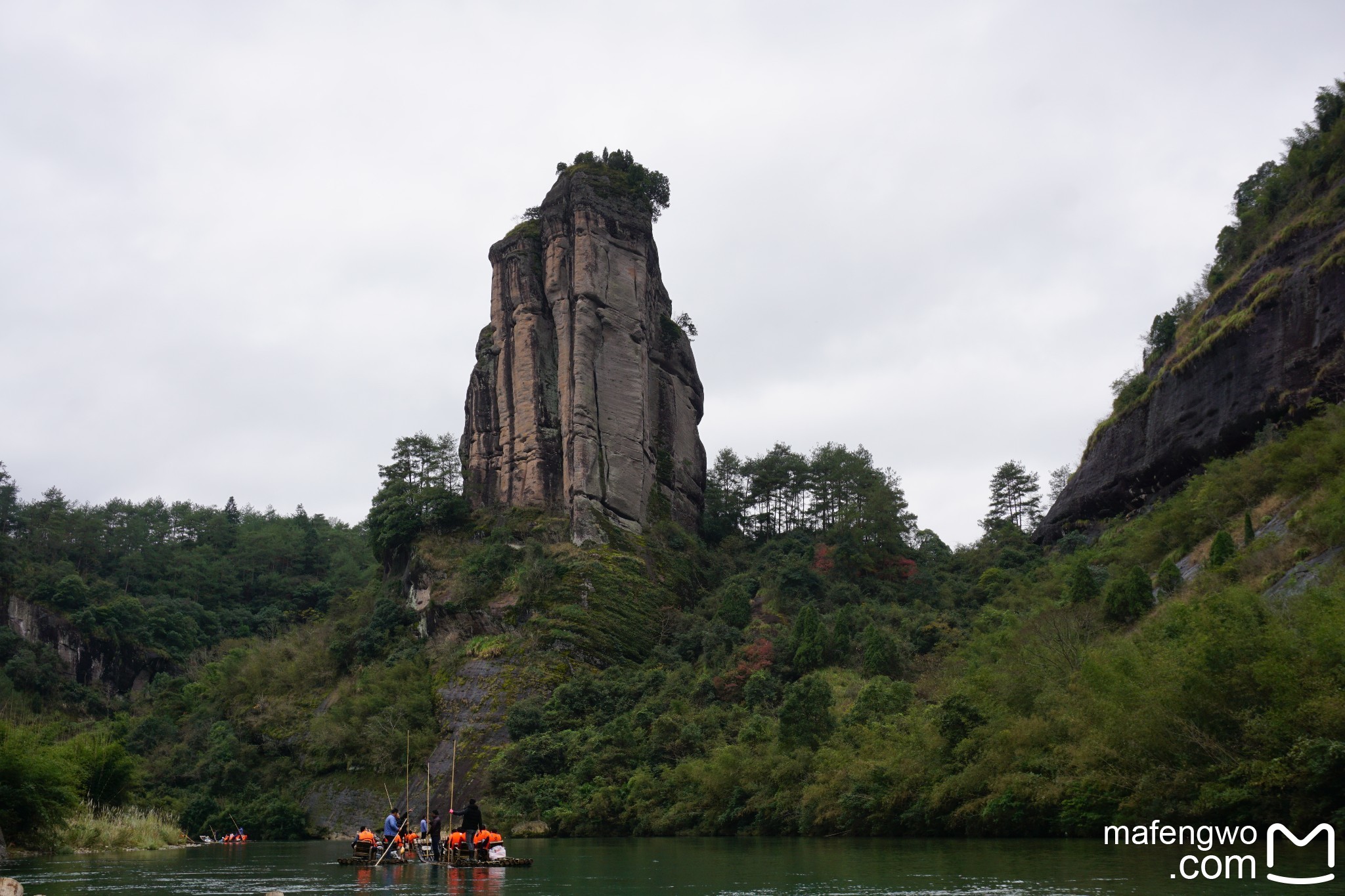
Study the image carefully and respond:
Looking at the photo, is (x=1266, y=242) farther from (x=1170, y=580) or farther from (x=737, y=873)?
(x=737, y=873)

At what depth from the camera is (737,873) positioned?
2509 cm

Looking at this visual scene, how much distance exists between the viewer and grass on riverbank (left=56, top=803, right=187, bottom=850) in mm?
39000

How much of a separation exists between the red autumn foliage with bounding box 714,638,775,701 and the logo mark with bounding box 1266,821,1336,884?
36.7 metres

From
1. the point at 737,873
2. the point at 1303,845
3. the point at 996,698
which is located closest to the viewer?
the point at 1303,845

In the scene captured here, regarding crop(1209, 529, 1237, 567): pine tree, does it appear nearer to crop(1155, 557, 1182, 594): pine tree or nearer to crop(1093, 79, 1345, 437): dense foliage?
crop(1155, 557, 1182, 594): pine tree

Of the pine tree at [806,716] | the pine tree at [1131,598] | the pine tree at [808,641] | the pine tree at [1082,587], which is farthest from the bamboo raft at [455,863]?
the pine tree at [808,641]

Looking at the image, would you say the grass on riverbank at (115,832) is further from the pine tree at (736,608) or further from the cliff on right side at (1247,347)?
the cliff on right side at (1247,347)

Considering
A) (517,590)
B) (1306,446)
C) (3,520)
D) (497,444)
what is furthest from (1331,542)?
(3,520)

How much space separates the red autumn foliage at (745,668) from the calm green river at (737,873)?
19.7 m

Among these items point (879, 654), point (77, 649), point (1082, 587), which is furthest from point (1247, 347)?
point (77, 649)

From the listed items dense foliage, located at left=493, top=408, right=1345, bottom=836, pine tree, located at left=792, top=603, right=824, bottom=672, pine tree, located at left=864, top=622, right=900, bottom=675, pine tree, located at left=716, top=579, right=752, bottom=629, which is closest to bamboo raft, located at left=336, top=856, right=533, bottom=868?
dense foliage, located at left=493, top=408, right=1345, bottom=836

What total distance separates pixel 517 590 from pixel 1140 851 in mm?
50529

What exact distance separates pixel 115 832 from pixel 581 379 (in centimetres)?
4392

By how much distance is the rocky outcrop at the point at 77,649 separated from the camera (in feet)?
299
